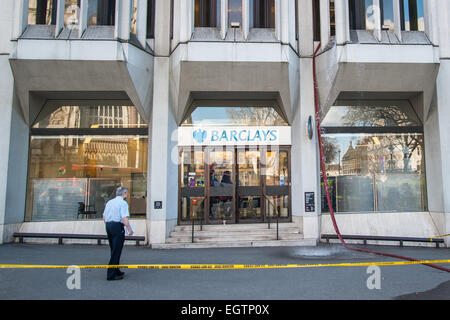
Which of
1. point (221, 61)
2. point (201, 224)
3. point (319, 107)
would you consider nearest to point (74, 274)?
point (201, 224)

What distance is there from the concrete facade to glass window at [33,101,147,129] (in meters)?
0.51

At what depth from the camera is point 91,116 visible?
12.2 m

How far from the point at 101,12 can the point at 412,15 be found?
10.9 metres

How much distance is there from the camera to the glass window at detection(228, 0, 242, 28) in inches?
447

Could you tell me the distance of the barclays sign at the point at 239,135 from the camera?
39.6ft

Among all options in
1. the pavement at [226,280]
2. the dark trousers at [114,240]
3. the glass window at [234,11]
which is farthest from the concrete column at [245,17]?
the dark trousers at [114,240]

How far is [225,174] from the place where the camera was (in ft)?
40.2

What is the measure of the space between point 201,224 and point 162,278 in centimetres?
482

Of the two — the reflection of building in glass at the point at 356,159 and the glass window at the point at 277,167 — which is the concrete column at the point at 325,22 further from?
the glass window at the point at 277,167

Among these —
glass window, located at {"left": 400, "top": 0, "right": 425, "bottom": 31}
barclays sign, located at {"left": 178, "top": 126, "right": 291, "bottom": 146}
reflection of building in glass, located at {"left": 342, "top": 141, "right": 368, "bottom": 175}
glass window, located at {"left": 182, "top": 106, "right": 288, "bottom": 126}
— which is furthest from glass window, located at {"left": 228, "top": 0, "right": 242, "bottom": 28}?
reflection of building in glass, located at {"left": 342, "top": 141, "right": 368, "bottom": 175}

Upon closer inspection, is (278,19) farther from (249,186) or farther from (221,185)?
(221,185)

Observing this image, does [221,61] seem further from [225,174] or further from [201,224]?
[201,224]

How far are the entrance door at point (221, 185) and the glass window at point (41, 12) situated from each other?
707 centimetres
